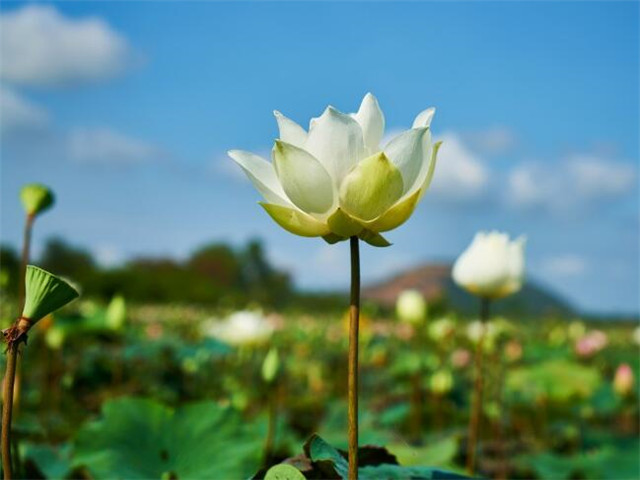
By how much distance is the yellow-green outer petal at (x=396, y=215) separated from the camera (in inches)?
29.8

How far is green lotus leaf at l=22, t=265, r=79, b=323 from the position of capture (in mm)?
678

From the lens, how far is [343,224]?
76 centimetres

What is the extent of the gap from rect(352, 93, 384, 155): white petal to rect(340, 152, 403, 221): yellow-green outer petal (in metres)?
0.06

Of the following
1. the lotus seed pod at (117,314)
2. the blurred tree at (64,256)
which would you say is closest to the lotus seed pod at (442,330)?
the lotus seed pod at (117,314)

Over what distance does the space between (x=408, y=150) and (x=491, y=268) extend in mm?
892

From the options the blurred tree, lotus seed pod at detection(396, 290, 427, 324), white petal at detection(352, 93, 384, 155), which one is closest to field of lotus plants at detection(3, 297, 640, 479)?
lotus seed pod at detection(396, 290, 427, 324)

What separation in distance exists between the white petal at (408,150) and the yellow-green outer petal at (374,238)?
6 cm

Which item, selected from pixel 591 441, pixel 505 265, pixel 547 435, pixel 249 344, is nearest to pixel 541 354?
pixel 547 435

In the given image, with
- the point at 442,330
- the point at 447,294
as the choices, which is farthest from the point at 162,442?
the point at 447,294

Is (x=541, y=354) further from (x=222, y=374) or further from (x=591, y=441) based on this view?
(x=222, y=374)

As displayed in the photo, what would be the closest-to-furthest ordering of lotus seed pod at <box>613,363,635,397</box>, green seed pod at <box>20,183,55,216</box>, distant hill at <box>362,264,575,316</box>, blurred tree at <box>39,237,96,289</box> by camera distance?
green seed pod at <box>20,183,55,216</box>, lotus seed pod at <box>613,363,635,397</box>, distant hill at <box>362,264,575,316</box>, blurred tree at <box>39,237,96,289</box>

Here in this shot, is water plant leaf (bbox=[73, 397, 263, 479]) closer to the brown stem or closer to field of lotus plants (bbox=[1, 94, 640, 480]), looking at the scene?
field of lotus plants (bbox=[1, 94, 640, 480])

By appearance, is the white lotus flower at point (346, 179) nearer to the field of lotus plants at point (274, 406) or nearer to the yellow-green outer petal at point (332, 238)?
the yellow-green outer petal at point (332, 238)

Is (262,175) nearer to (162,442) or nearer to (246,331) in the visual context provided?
(162,442)
